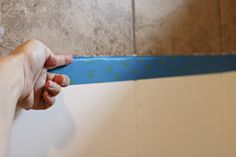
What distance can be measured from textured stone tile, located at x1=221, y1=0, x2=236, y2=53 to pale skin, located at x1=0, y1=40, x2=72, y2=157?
1.63 feet

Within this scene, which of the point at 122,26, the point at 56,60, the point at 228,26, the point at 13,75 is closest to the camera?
the point at 13,75

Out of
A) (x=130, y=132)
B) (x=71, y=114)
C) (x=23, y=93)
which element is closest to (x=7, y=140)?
(x=23, y=93)

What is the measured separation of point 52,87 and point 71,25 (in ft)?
0.54

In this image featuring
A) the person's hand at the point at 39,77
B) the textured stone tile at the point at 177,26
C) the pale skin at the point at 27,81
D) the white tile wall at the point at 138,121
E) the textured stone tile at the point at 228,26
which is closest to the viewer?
the pale skin at the point at 27,81

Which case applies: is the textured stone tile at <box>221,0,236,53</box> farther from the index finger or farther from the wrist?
the wrist

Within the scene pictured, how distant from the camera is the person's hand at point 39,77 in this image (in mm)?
667

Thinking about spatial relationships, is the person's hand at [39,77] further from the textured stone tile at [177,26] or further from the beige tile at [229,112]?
the beige tile at [229,112]

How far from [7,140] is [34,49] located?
0.70 ft

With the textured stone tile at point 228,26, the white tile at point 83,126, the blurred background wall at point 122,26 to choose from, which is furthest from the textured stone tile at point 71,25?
the textured stone tile at point 228,26

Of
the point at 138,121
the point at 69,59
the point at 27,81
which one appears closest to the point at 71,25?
the point at 69,59

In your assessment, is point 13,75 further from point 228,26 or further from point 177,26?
point 228,26

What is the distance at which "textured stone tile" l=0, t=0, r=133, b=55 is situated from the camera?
74 centimetres

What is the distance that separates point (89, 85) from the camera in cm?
81

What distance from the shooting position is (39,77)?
0.73m
